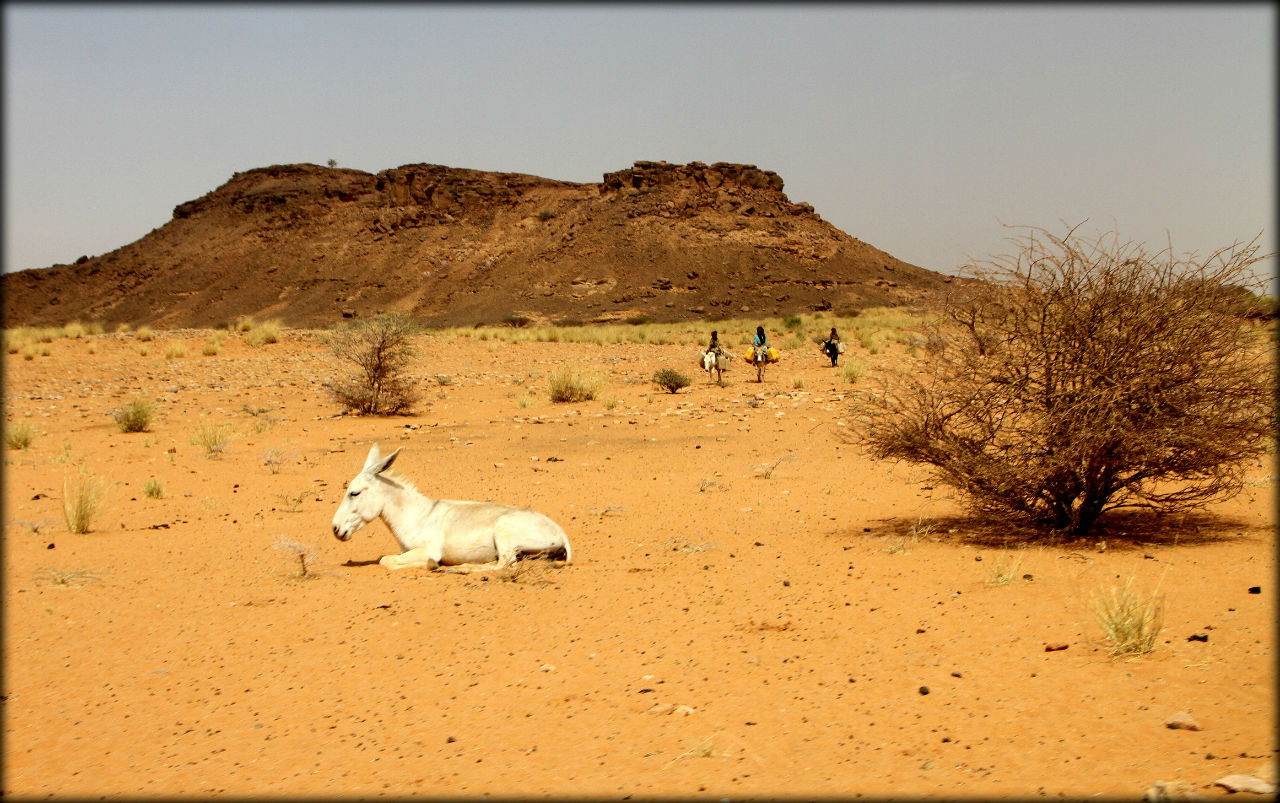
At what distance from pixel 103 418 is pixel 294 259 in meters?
76.0

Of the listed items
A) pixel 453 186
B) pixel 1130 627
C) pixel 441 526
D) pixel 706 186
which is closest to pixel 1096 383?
pixel 1130 627

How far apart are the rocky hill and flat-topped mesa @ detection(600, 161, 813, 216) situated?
159 mm

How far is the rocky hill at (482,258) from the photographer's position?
74875mm

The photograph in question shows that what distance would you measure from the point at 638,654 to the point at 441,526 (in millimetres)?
3049

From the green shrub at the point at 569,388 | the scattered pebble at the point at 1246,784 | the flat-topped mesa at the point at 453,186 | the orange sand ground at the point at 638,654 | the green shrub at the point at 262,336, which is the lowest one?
the orange sand ground at the point at 638,654

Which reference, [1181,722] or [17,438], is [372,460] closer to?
[1181,722]

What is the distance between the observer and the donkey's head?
8.31m

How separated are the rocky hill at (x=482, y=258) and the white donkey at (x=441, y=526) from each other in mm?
58904

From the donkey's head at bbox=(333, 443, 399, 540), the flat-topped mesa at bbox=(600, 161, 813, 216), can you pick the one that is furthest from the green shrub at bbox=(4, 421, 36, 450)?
the flat-topped mesa at bbox=(600, 161, 813, 216)

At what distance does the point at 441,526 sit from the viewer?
845 centimetres

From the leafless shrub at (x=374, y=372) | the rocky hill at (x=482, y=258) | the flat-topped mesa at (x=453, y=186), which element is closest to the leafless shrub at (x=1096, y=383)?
the leafless shrub at (x=374, y=372)

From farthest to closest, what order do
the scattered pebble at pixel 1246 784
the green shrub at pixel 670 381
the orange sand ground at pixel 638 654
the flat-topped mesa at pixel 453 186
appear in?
the flat-topped mesa at pixel 453 186 → the green shrub at pixel 670 381 → the orange sand ground at pixel 638 654 → the scattered pebble at pixel 1246 784

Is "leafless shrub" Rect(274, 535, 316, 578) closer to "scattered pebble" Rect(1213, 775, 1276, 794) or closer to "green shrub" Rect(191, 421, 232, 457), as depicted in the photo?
"scattered pebble" Rect(1213, 775, 1276, 794)

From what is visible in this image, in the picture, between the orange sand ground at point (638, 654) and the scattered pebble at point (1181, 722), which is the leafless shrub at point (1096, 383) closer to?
the orange sand ground at point (638, 654)
